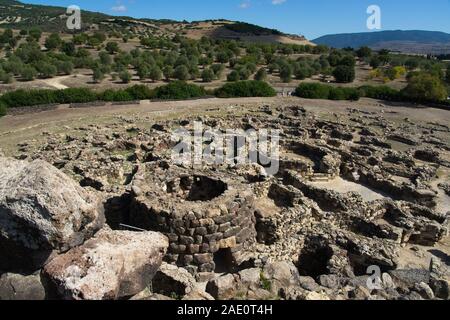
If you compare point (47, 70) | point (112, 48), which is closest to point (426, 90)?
point (47, 70)

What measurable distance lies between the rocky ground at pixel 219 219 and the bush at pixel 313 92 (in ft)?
60.9

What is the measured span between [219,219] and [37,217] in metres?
6.52

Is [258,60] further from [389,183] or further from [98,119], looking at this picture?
[389,183]

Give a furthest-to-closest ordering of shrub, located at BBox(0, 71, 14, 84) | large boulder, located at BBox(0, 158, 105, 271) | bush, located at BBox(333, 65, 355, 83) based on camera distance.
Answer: bush, located at BBox(333, 65, 355, 83), shrub, located at BBox(0, 71, 14, 84), large boulder, located at BBox(0, 158, 105, 271)

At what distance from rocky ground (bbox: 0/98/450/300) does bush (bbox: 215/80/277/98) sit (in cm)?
1666

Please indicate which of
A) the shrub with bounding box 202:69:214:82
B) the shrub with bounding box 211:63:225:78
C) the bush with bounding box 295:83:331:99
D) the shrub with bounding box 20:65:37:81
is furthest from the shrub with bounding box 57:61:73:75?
the bush with bounding box 295:83:331:99

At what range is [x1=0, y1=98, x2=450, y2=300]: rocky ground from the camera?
8.31 m

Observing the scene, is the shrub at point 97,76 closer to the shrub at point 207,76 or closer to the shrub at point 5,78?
the shrub at point 5,78

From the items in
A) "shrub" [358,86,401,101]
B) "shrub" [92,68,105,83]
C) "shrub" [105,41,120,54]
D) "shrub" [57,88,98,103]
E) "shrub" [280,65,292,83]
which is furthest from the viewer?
"shrub" [105,41,120,54]

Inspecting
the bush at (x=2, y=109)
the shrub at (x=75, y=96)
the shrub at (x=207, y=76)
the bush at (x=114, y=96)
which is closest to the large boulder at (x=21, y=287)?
the bush at (x=2, y=109)

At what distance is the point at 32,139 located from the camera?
32094 millimetres

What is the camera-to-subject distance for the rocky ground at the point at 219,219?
8312 millimetres
